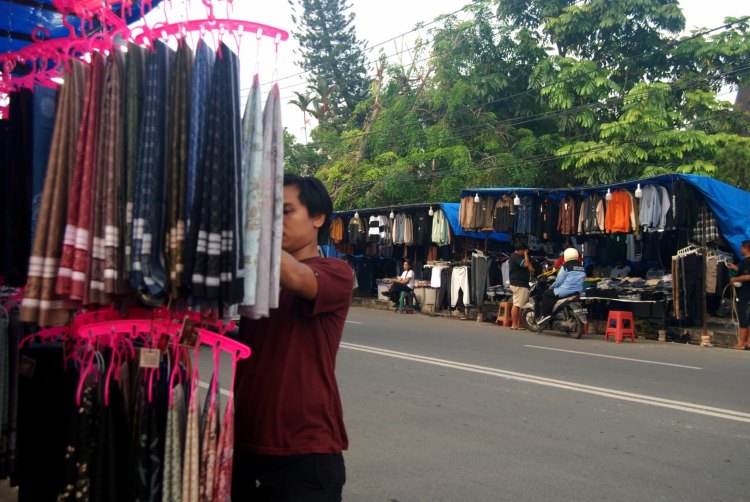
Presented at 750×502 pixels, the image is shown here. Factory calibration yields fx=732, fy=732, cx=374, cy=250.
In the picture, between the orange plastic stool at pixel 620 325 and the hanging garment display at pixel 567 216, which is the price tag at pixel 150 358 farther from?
the hanging garment display at pixel 567 216

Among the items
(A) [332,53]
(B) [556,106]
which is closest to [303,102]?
(A) [332,53]

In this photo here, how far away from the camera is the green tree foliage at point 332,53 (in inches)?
1628

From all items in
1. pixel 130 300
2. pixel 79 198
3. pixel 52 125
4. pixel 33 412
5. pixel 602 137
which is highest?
pixel 602 137

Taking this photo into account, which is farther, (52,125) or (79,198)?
(52,125)

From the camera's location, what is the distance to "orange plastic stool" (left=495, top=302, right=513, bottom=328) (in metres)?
16.6

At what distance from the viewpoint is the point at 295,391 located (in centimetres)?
237

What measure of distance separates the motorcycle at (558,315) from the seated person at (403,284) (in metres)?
5.26

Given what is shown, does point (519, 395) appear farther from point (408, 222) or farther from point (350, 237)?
point (350, 237)

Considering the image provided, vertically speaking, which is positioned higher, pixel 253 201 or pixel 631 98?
pixel 631 98

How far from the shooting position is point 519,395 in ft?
25.5

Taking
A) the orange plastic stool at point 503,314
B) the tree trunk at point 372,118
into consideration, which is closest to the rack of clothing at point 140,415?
the orange plastic stool at point 503,314

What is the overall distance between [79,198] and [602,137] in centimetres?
2115

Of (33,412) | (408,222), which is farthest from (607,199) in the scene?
(33,412)

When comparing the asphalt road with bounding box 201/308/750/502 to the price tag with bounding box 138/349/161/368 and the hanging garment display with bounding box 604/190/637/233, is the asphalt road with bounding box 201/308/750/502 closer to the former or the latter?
the price tag with bounding box 138/349/161/368
